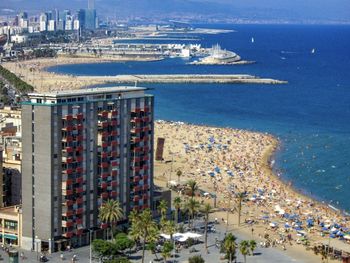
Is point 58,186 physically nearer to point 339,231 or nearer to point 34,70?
point 339,231

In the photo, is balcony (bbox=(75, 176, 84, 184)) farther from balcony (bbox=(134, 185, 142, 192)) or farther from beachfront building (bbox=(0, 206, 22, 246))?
balcony (bbox=(134, 185, 142, 192))

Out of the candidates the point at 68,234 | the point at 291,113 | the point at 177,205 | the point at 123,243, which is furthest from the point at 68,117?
the point at 291,113

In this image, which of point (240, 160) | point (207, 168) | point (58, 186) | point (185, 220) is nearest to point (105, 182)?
point (58, 186)

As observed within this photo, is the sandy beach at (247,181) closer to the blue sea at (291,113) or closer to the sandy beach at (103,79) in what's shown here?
the blue sea at (291,113)

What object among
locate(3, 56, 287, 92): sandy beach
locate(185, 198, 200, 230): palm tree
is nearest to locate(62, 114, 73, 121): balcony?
locate(185, 198, 200, 230): palm tree

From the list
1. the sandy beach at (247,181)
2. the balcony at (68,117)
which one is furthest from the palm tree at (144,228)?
the sandy beach at (247,181)

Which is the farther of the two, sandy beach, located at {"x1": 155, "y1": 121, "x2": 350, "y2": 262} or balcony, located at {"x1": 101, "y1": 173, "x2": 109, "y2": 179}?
sandy beach, located at {"x1": 155, "y1": 121, "x2": 350, "y2": 262}
